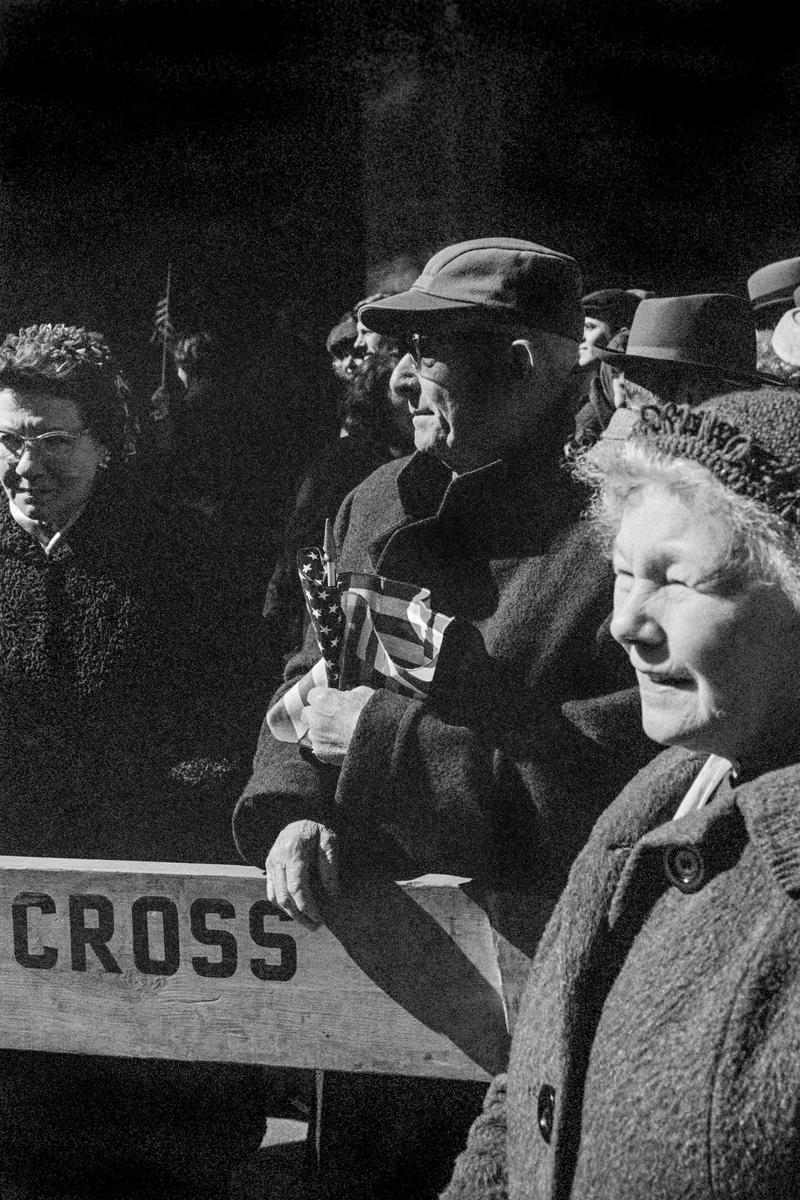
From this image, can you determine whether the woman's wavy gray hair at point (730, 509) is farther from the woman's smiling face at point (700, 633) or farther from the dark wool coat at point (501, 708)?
Answer: the dark wool coat at point (501, 708)

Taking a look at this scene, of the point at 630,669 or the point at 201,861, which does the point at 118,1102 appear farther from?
the point at 630,669

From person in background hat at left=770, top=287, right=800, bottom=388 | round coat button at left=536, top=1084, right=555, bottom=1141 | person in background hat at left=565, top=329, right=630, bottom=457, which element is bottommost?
round coat button at left=536, top=1084, right=555, bottom=1141

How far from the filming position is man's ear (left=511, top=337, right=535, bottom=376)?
5.80ft

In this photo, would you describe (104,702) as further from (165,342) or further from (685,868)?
(685,868)

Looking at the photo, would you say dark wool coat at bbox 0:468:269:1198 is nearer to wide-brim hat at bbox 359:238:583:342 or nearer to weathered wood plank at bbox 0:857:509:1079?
weathered wood plank at bbox 0:857:509:1079

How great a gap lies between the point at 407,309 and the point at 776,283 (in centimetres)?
74

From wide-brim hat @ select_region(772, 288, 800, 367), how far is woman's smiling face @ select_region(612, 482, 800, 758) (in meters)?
1.03

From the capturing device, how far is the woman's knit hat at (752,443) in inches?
42.3

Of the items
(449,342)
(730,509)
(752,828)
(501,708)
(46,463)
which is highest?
(449,342)

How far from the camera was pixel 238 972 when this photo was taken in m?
1.85

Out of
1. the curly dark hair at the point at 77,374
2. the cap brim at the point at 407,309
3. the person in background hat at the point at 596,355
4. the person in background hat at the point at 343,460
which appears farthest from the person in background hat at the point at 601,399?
the curly dark hair at the point at 77,374

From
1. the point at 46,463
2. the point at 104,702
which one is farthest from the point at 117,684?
the point at 46,463

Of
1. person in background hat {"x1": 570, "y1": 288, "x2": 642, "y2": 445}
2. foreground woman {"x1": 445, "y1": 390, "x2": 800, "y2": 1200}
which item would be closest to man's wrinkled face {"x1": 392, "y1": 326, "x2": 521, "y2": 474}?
person in background hat {"x1": 570, "y1": 288, "x2": 642, "y2": 445}

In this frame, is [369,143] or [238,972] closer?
[238,972]
